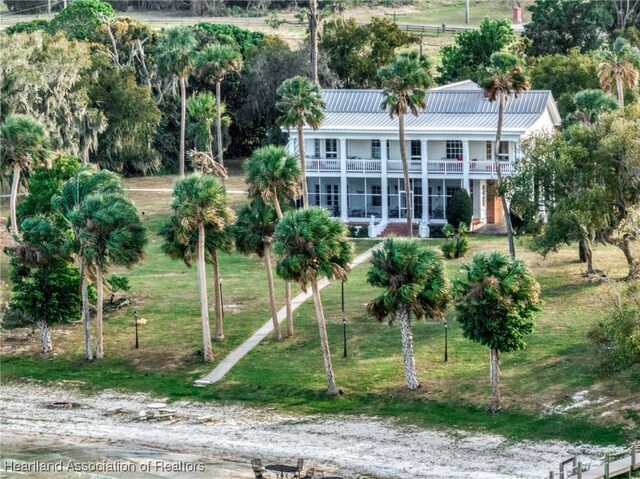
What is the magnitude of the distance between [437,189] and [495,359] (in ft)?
115

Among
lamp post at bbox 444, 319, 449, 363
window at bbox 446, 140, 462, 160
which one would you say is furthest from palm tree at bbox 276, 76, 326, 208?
window at bbox 446, 140, 462, 160

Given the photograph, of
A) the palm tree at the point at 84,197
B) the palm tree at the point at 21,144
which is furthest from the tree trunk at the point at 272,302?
the palm tree at the point at 21,144

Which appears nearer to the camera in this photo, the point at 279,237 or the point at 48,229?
the point at 279,237

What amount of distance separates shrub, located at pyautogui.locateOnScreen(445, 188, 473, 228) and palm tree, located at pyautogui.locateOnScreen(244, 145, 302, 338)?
23.6 metres

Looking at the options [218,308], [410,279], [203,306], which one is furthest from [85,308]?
[410,279]

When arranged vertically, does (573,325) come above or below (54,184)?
below

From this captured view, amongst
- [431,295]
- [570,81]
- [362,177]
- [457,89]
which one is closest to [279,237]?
[431,295]

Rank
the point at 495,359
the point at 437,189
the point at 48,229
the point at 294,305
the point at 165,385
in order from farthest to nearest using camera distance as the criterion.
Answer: the point at 437,189 < the point at 294,305 < the point at 48,229 < the point at 165,385 < the point at 495,359

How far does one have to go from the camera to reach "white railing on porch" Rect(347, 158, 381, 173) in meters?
94.0

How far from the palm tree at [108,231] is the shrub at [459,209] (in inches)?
1015

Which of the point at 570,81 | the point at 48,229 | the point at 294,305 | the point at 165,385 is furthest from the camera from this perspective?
the point at 570,81

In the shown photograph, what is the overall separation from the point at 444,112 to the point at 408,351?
35960mm

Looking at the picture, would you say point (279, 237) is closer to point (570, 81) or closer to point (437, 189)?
point (437, 189)

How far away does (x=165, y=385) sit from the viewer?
65688mm
